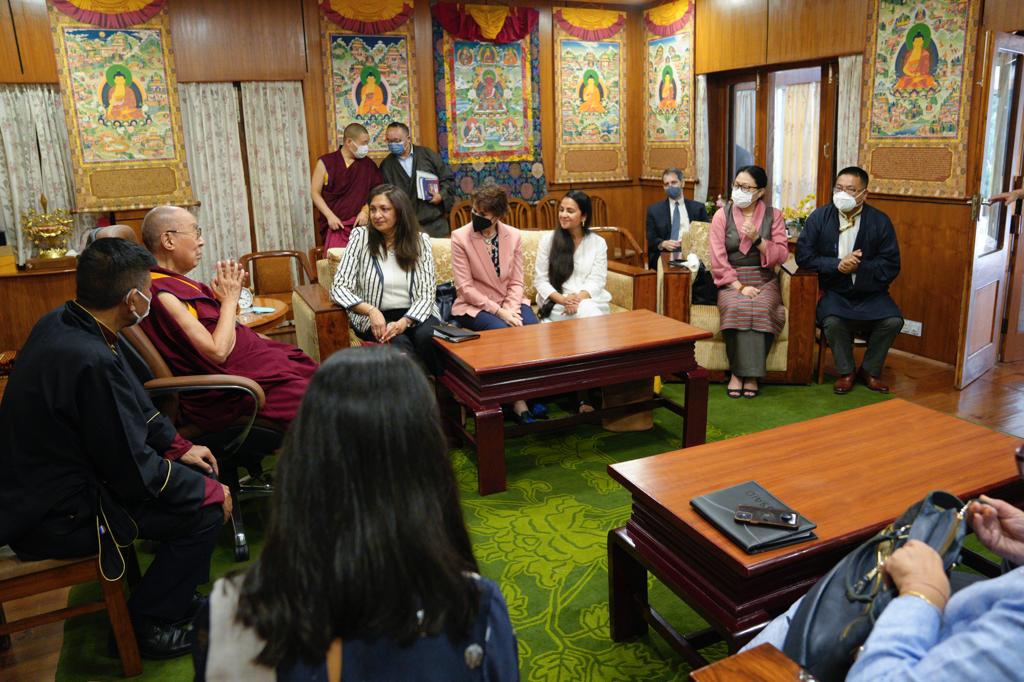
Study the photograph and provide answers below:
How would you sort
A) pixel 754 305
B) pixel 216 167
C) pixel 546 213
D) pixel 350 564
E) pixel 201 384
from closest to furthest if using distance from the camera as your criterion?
1. pixel 350 564
2. pixel 201 384
3. pixel 754 305
4. pixel 216 167
5. pixel 546 213

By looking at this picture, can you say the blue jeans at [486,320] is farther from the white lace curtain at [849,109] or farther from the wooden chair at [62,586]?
the white lace curtain at [849,109]

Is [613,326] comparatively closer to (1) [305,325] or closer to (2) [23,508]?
(1) [305,325]

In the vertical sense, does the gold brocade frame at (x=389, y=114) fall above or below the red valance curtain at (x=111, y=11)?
below

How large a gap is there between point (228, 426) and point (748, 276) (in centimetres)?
305

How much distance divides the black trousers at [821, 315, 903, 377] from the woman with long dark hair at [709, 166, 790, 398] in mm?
298

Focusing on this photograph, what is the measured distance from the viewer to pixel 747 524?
1.74m

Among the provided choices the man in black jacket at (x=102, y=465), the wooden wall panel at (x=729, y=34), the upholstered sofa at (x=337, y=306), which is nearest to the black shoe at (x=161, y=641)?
the man in black jacket at (x=102, y=465)

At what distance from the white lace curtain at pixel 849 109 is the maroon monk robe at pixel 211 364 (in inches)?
162

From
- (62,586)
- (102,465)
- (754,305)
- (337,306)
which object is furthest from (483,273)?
(62,586)

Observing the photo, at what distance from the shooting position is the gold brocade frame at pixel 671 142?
6746 millimetres

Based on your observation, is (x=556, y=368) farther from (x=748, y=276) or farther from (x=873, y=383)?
(x=873, y=383)

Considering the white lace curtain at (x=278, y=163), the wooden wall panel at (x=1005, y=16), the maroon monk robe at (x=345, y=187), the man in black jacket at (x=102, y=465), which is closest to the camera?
the man in black jacket at (x=102, y=465)

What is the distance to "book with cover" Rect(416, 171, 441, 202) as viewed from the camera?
5.74 metres

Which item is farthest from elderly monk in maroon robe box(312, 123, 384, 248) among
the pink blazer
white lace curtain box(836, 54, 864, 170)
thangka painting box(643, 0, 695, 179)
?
white lace curtain box(836, 54, 864, 170)
